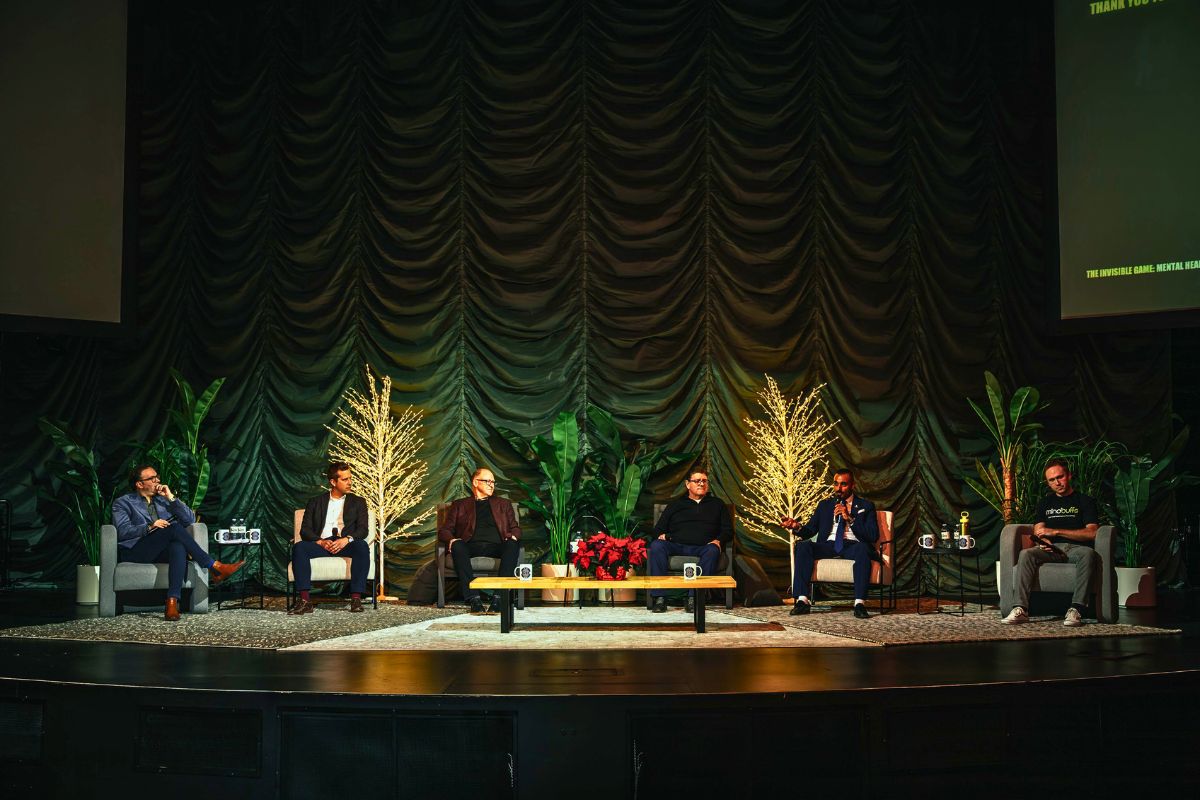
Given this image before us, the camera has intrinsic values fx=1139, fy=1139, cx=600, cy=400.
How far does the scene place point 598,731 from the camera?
365cm

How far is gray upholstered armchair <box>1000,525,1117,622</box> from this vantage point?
6.41 m

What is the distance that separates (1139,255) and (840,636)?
4111 millimetres

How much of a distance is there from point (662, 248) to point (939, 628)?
3884mm

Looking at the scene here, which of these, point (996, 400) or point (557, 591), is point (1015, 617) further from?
point (557, 591)

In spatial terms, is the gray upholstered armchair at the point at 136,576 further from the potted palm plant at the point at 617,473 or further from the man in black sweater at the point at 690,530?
the man in black sweater at the point at 690,530

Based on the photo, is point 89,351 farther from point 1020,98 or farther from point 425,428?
point 1020,98

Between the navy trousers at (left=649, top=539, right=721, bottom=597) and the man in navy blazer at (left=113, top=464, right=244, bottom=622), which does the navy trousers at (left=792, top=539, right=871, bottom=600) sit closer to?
the navy trousers at (left=649, top=539, right=721, bottom=597)

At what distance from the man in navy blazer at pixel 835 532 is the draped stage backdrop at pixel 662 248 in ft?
4.44

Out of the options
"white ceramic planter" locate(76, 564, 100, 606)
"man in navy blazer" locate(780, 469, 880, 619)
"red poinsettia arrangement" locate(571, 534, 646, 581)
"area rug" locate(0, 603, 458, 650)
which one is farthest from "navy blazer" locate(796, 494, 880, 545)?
"white ceramic planter" locate(76, 564, 100, 606)

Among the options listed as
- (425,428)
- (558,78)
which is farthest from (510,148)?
(425,428)

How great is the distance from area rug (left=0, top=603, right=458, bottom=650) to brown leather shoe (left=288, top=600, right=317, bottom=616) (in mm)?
63

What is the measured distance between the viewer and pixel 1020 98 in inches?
352

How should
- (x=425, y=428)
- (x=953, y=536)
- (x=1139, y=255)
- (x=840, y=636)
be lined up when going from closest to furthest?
(x=840, y=636), (x=953, y=536), (x=1139, y=255), (x=425, y=428)

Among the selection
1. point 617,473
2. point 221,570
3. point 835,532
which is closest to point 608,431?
point 617,473
